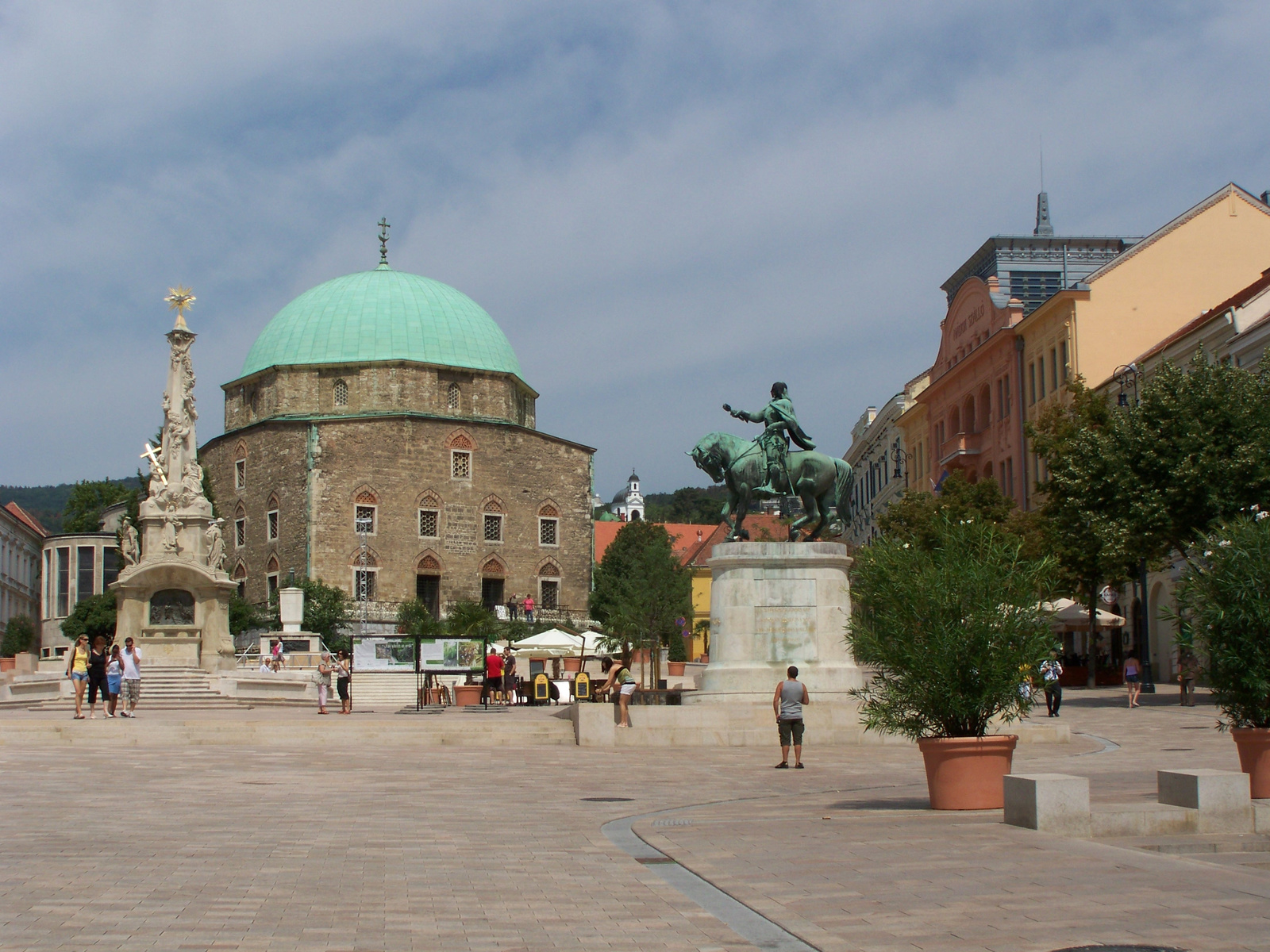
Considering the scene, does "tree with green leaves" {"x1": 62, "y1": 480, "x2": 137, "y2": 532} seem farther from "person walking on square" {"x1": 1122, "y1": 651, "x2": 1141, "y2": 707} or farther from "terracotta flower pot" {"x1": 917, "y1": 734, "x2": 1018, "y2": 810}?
"terracotta flower pot" {"x1": 917, "y1": 734, "x2": 1018, "y2": 810}

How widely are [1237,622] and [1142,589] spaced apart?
22.8m

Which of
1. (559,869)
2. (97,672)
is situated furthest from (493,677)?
(559,869)

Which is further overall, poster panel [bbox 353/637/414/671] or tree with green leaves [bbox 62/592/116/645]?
tree with green leaves [bbox 62/592/116/645]

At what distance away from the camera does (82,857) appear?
945 centimetres

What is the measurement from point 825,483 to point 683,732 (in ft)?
18.0

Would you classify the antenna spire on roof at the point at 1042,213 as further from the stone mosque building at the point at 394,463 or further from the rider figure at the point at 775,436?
the rider figure at the point at 775,436

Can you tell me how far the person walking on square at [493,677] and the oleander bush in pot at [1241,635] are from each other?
935 inches

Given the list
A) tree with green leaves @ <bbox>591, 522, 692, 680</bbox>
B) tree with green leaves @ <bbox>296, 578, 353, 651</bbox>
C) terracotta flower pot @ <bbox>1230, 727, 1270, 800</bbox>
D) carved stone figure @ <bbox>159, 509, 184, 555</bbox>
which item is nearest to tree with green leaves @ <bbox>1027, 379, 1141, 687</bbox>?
tree with green leaves @ <bbox>591, 522, 692, 680</bbox>

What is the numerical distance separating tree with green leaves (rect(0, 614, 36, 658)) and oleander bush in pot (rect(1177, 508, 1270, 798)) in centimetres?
7698

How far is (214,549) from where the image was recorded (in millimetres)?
42875

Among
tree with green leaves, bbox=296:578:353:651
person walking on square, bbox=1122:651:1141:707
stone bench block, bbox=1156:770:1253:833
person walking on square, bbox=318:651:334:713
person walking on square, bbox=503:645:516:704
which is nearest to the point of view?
stone bench block, bbox=1156:770:1253:833

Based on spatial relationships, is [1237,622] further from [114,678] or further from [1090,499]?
[114,678]

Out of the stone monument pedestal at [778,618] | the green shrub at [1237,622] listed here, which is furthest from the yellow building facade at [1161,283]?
the green shrub at [1237,622]

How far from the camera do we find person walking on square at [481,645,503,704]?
114 feet
